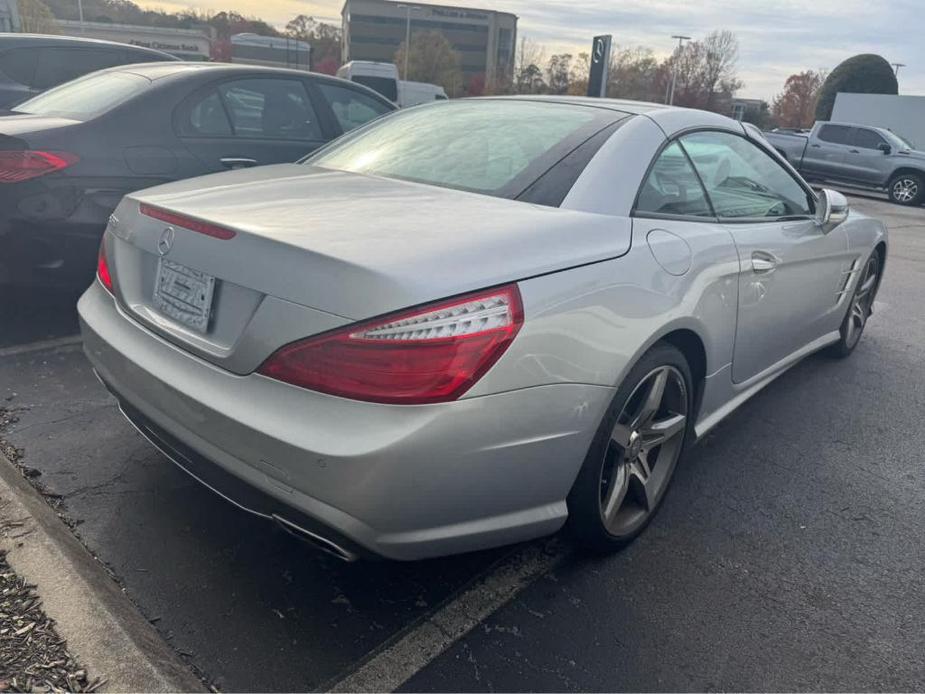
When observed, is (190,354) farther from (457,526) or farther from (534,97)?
(534,97)

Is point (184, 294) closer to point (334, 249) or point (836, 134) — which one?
point (334, 249)

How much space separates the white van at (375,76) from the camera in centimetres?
2153

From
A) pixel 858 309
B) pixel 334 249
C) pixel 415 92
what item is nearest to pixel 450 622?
pixel 334 249

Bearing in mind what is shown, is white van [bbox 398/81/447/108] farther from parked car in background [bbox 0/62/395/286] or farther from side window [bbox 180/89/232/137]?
side window [bbox 180/89/232/137]

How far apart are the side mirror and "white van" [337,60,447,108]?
19.3m

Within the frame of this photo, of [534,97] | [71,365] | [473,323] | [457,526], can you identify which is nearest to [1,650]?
[457,526]

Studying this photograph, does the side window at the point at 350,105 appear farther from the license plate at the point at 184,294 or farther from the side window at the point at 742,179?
the license plate at the point at 184,294

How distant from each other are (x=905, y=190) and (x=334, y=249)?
1870 cm

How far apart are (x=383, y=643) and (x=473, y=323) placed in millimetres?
966

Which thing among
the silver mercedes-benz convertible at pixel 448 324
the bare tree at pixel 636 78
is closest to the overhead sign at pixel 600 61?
the silver mercedes-benz convertible at pixel 448 324

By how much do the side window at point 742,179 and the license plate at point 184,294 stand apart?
1.86m

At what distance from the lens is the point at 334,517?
173 centimetres

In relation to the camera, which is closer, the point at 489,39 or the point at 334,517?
the point at 334,517

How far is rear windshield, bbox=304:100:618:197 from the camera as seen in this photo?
246 cm
